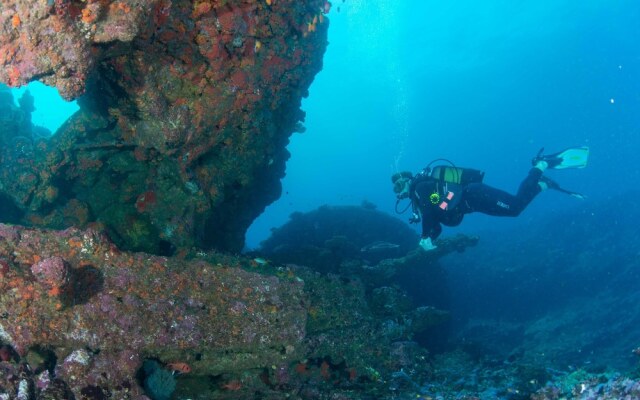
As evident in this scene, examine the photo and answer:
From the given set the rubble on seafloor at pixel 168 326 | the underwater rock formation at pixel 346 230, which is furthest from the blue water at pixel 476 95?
the rubble on seafloor at pixel 168 326

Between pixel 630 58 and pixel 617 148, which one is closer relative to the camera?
pixel 630 58

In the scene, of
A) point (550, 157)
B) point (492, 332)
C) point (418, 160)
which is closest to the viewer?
point (550, 157)

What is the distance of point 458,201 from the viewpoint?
30.7ft

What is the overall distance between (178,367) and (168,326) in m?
0.55

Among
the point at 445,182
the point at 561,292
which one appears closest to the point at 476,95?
the point at 561,292

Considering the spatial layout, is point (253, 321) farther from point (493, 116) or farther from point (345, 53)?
point (493, 116)

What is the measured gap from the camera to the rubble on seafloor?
3.75m

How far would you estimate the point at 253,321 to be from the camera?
15.9 ft

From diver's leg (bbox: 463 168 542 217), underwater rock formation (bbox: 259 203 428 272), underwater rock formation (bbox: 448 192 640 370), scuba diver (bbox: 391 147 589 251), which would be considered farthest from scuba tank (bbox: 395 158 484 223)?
underwater rock formation (bbox: 448 192 640 370)

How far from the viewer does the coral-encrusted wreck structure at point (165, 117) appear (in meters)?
4.55

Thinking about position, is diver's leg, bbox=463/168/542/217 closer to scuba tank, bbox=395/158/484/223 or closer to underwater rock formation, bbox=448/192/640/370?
scuba tank, bbox=395/158/484/223

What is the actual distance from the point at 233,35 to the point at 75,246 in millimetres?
3526

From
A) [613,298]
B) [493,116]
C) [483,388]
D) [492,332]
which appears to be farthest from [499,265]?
[493,116]

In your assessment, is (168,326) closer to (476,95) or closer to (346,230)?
(346,230)
